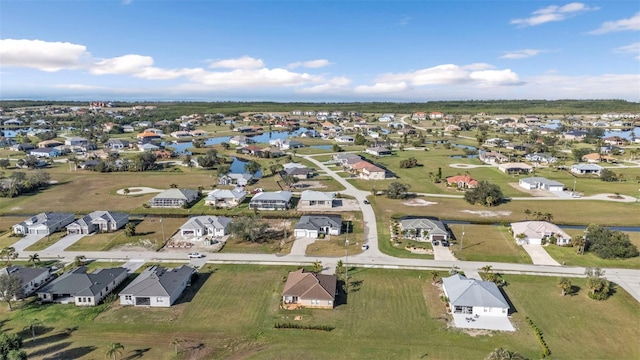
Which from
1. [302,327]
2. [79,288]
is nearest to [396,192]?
[302,327]

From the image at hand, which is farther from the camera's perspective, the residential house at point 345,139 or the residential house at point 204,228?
the residential house at point 345,139

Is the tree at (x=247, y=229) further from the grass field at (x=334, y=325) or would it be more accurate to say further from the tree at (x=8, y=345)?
the tree at (x=8, y=345)

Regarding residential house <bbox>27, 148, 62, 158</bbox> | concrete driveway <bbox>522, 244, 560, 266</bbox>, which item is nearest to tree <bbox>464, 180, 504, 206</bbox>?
concrete driveway <bbox>522, 244, 560, 266</bbox>

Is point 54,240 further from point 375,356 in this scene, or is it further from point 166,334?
point 375,356

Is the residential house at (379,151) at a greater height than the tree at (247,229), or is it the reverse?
the residential house at (379,151)

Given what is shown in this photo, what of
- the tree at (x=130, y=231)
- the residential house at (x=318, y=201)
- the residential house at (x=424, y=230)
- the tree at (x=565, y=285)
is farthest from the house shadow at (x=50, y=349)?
the tree at (x=565, y=285)

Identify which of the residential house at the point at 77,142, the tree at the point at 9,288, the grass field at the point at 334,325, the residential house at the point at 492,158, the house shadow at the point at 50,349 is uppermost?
the residential house at the point at 77,142

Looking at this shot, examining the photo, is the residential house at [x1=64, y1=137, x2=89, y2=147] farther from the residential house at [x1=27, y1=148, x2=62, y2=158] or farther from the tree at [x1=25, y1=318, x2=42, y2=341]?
the tree at [x1=25, y1=318, x2=42, y2=341]
